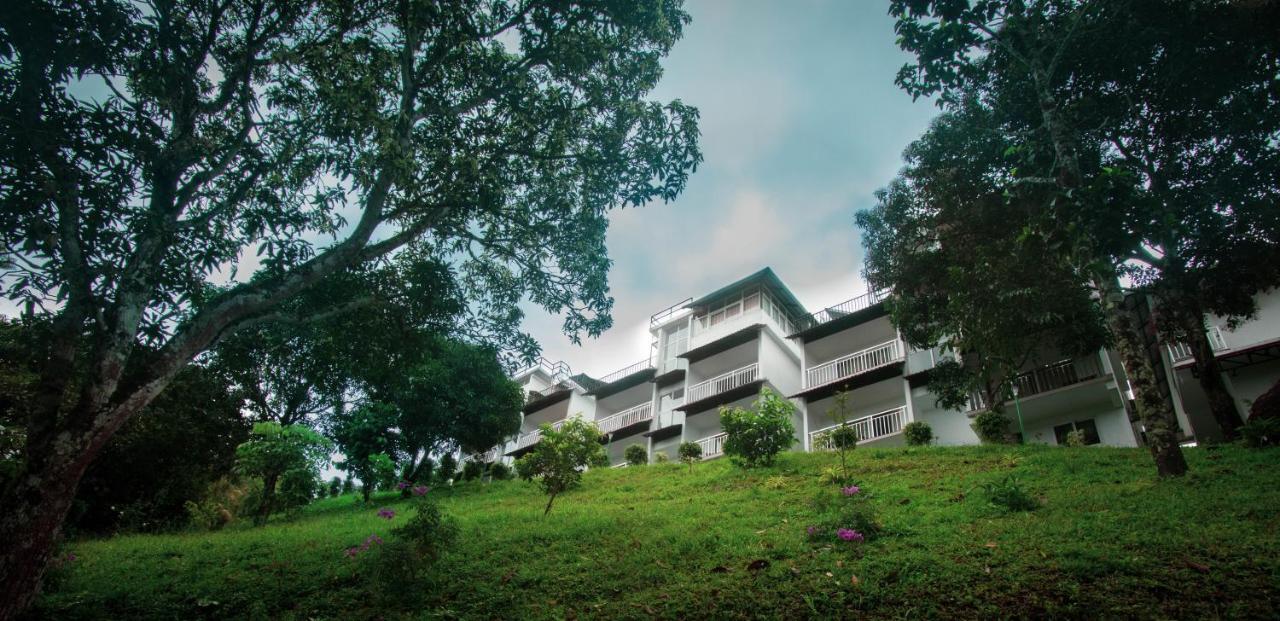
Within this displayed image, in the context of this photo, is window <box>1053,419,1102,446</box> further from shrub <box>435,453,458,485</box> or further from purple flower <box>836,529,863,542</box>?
shrub <box>435,453,458,485</box>

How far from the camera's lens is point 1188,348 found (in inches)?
785

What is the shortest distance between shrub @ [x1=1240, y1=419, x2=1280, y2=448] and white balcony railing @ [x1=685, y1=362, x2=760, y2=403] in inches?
644

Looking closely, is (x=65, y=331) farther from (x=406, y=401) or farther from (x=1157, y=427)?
(x=406, y=401)

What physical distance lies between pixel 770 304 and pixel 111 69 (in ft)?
86.9

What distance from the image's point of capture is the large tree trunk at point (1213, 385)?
1445cm

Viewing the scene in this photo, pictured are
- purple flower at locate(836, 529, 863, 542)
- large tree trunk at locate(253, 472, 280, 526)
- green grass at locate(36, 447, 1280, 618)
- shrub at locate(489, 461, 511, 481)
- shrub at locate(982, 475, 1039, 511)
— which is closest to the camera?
green grass at locate(36, 447, 1280, 618)

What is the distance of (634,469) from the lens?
71.8 ft

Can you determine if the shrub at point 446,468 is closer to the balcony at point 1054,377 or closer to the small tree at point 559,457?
the small tree at point 559,457

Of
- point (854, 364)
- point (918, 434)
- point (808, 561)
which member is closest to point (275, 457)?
point (808, 561)

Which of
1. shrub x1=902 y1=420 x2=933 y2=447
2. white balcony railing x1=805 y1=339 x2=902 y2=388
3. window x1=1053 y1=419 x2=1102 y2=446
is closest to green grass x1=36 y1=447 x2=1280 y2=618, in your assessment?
shrub x1=902 y1=420 x2=933 y2=447

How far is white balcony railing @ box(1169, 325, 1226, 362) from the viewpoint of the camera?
19812 millimetres

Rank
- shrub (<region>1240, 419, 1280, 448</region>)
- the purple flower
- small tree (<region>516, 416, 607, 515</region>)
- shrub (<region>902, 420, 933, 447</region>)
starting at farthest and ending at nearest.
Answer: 1. shrub (<region>902, 420, 933, 447</region>)
2. small tree (<region>516, 416, 607, 515</region>)
3. shrub (<region>1240, 419, 1280, 448</region>)
4. the purple flower

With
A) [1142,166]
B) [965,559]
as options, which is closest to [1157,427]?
[965,559]

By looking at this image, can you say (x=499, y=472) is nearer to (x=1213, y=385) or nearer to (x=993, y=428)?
(x=993, y=428)
